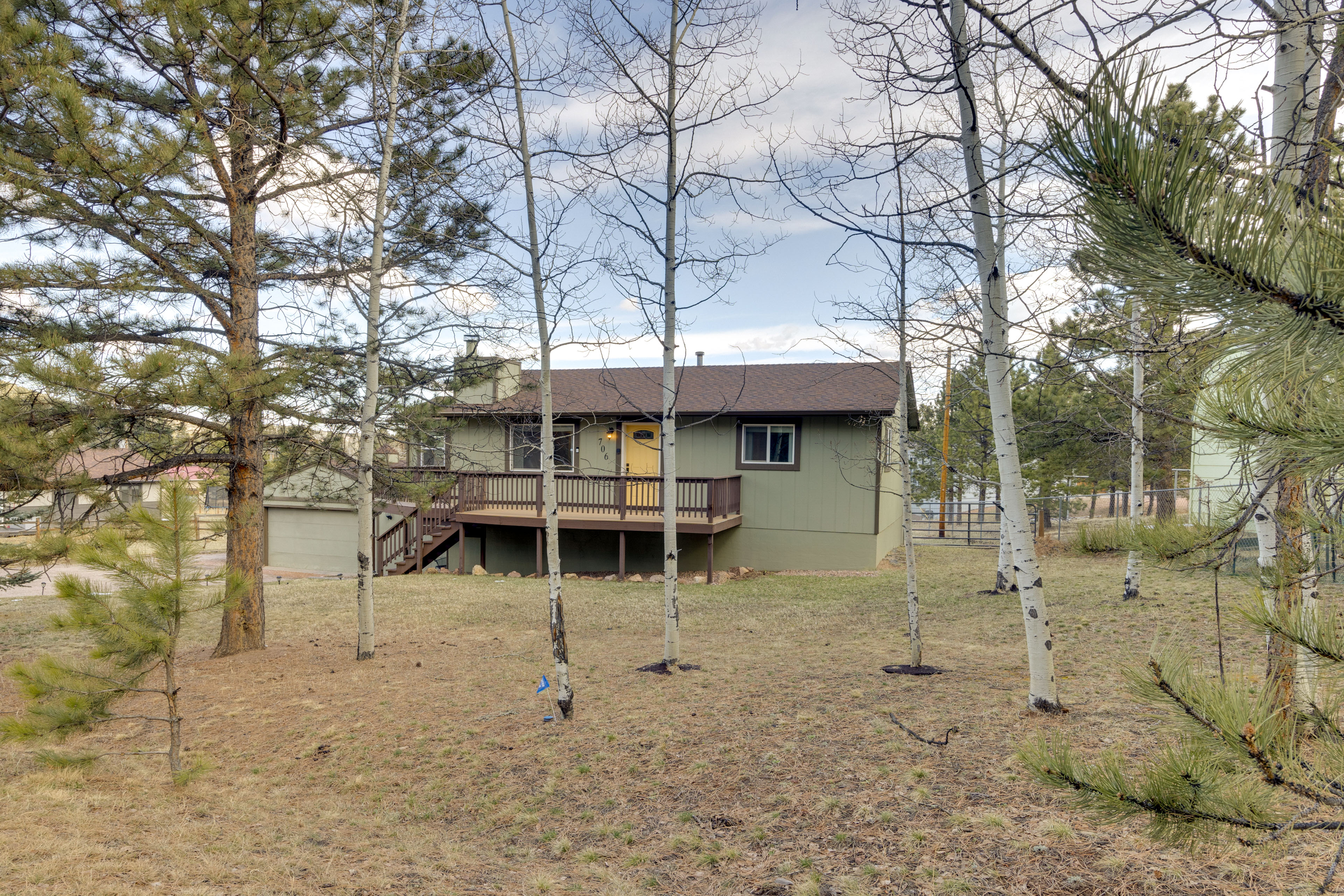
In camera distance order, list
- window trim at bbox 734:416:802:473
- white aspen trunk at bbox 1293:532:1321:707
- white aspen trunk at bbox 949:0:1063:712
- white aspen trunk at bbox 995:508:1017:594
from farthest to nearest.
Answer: window trim at bbox 734:416:802:473 < white aspen trunk at bbox 995:508:1017:594 < white aspen trunk at bbox 949:0:1063:712 < white aspen trunk at bbox 1293:532:1321:707

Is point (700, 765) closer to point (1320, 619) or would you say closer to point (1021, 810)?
point (1021, 810)

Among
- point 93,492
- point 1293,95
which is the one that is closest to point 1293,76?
point 1293,95

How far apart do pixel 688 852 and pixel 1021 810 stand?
184cm

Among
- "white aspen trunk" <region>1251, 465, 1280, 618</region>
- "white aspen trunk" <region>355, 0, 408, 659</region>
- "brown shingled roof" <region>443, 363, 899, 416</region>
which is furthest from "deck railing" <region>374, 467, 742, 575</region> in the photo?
"white aspen trunk" <region>1251, 465, 1280, 618</region>

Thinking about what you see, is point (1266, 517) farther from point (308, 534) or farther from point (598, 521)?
point (308, 534)

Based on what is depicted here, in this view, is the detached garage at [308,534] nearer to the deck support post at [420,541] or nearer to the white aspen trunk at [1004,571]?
the deck support post at [420,541]

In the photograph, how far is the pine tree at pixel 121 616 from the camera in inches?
176

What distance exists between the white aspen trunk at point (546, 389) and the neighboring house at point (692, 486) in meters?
8.28

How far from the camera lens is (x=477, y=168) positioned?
7.86 metres

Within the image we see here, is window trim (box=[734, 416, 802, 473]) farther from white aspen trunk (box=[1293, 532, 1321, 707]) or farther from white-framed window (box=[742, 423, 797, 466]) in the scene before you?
white aspen trunk (box=[1293, 532, 1321, 707])

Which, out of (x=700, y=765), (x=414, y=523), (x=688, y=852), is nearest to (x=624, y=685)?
(x=700, y=765)

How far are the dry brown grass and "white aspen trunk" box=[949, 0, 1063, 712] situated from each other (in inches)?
18.9

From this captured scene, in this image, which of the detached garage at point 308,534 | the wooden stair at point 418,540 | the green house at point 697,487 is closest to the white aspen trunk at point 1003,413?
the green house at point 697,487

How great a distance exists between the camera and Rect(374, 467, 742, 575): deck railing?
15.4m
